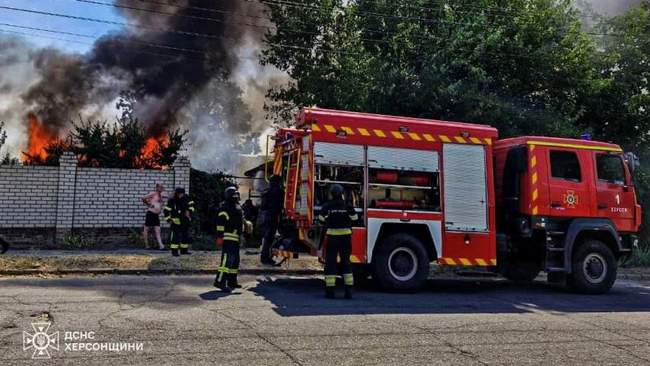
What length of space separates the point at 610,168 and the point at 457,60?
6.75 metres

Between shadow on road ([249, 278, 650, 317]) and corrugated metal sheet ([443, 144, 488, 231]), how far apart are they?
1142 millimetres

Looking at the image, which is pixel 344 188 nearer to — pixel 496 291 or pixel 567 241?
pixel 496 291

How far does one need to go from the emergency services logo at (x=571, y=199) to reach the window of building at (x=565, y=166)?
26cm

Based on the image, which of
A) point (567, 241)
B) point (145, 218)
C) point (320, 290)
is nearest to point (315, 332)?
point (320, 290)

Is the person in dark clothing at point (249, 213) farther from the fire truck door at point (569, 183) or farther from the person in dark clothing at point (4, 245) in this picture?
the fire truck door at point (569, 183)

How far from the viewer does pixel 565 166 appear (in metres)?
9.07

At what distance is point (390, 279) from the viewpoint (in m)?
8.10

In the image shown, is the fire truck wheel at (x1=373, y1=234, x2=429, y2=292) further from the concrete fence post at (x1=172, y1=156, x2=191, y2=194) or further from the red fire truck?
the concrete fence post at (x1=172, y1=156, x2=191, y2=194)

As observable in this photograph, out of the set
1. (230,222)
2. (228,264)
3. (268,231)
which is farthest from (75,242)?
(228,264)

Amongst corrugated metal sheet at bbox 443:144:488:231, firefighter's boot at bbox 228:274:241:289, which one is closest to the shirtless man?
firefighter's boot at bbox 228:274:241:289

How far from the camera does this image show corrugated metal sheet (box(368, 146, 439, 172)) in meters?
8.32

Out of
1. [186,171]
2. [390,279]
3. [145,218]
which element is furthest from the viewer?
[186,171]

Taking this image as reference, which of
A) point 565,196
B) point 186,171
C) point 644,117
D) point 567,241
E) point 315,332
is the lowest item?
point 315,332

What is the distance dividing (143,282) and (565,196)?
22.4ft
